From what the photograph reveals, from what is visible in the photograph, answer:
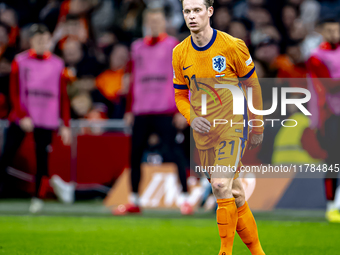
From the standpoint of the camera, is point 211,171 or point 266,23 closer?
point 211,171

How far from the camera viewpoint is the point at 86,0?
11367mm

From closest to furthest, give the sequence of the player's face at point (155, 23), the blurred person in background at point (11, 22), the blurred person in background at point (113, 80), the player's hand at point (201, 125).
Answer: the player's hand at point (201, 125)
the player's face at point (155, 23)
the blurred person in background at point (113, 80)
the blurred person in background at point (11, 22)

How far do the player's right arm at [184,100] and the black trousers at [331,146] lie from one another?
3343 mm

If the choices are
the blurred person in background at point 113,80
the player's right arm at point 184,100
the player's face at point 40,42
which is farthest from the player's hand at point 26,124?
the player's right arm at point 184,100

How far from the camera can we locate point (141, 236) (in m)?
5.94

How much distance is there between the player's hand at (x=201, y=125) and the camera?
425 cm

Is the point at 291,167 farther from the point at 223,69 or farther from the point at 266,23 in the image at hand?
the point at 223,69

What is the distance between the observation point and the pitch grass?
5.09 m

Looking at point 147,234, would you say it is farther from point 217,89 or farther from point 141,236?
point 217,89

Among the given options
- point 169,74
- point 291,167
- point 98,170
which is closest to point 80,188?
point 98,170

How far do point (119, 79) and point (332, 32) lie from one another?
14.5 ft

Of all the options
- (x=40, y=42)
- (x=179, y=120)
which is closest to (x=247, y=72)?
(x=179, y=120)

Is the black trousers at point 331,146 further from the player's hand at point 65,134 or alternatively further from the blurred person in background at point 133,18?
the blurred person in background at point 133,18

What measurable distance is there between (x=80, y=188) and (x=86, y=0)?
167 inches
